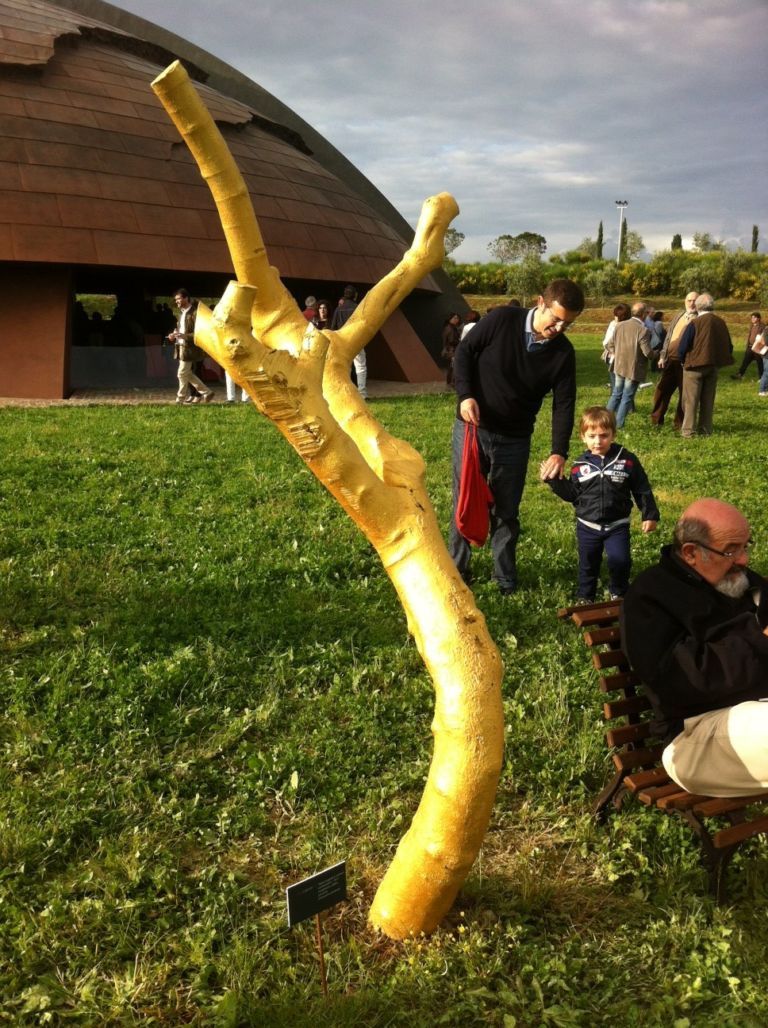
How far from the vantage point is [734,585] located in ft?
10.7

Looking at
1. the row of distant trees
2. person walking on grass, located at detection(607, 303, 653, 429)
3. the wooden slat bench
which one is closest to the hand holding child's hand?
the wooden slat bench

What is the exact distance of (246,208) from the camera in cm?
226

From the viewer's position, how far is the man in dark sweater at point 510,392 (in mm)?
4973

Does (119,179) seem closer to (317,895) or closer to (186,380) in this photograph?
(186,380)

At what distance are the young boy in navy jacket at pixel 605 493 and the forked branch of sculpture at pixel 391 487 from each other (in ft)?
8.60

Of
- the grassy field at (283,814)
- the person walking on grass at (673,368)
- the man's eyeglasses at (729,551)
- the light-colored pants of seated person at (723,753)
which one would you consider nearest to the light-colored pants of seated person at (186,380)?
the person walking on grass at (673,368)

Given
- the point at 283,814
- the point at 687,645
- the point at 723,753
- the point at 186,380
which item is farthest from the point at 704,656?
the point at 186,380

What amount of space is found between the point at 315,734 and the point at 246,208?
A: 96.2 inches

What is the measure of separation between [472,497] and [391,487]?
267 cm

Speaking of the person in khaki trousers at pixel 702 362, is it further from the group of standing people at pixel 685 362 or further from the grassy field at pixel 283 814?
the grassy field at pixel 283 814

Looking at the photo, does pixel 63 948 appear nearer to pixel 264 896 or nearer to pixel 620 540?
pixel 264 896

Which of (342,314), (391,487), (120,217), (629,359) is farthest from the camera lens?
(120,217)

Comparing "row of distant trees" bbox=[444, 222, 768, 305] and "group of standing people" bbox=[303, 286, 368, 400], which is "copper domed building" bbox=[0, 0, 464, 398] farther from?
"row of distant trees" bbox=[444, 222, 768, 305]

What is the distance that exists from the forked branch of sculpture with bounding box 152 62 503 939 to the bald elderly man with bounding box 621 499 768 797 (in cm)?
88
